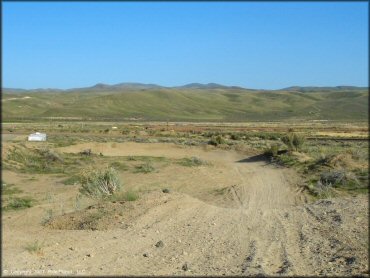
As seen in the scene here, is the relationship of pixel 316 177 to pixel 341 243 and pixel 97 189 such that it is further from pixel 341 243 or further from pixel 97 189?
pixel 341 243

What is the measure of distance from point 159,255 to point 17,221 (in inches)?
340

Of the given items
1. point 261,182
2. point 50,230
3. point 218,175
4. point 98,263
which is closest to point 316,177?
point 261,182

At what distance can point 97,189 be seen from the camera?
1761 centimetres

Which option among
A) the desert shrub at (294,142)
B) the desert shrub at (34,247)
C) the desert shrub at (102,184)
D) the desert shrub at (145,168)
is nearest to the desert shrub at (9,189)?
the desert shrub at (102,184)

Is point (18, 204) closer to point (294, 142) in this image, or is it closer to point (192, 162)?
point (192, 162)

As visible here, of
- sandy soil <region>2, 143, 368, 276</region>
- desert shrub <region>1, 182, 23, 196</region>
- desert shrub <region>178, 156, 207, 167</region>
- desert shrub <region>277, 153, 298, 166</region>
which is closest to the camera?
sandy soil <region>2, 143, 368, 276</region>

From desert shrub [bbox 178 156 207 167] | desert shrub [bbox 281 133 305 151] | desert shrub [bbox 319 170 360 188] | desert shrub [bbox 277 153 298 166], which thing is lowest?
desert shrub [bbox 178 156 207 167]

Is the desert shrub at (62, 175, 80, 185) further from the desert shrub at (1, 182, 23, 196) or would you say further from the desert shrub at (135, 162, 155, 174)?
the desert shrub at (135, 162, 155, 174)

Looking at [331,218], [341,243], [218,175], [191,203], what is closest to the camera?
[341,243]

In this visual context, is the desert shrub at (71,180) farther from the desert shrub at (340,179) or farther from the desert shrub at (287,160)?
the desert shrub at (287,160)

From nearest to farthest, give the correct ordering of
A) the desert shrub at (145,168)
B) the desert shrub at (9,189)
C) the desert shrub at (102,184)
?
1. the desert shrub at (102,184)
2. the desert shrub at (9,189)
3. the desert shrub at (145,168)

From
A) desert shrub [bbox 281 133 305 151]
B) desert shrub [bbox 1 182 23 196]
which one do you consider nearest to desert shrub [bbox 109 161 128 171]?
desert shrub [bbox 1 182 23 196]

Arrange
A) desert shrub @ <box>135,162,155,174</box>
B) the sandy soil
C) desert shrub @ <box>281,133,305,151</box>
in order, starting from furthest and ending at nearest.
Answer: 1. desert shrub @ <box>281,133,305,151</box>
2. desert shrub @ <box>135,162,155,174</box>
3. the sandy soil

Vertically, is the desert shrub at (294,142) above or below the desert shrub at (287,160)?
above
